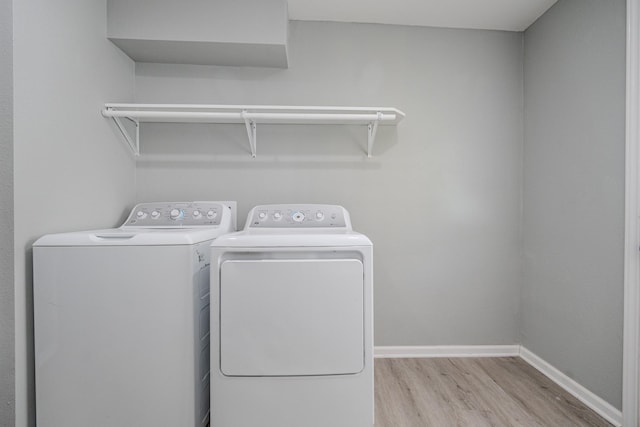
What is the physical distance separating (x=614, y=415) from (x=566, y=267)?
2.40 feet

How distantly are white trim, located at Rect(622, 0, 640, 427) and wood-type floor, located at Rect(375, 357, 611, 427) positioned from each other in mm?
223

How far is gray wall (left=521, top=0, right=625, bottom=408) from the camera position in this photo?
5.20 ft

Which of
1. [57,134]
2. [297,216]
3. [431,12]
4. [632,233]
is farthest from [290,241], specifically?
[431,12]

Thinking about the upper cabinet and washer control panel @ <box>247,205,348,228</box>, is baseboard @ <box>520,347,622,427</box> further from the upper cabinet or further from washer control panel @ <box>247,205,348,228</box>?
the upper cabinet

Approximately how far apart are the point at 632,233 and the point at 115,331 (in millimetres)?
2306

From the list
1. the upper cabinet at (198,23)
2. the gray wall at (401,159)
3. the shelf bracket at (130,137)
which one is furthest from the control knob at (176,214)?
the upper cabinet at (198,23)

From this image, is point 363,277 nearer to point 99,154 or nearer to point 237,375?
point 237,375

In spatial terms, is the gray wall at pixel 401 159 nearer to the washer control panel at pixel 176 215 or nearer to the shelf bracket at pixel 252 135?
the shelf bracket at pixel 252 135

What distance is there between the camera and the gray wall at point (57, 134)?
1251mm

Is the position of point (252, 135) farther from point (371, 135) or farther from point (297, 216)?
point (371, 135)

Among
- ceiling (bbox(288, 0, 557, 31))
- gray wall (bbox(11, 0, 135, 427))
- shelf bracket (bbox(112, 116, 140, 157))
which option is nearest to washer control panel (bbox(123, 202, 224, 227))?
gray wall (bbox(11, 0, 135, 427))

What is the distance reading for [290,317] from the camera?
52.9 inches

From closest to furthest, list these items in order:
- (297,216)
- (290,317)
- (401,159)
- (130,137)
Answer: (290,317)
(297,216)
(130,137)
(401,159)

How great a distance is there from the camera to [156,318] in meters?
1.32
